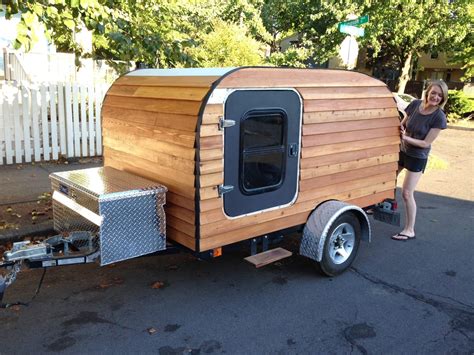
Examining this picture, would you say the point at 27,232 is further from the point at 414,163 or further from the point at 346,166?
the point at 414,163

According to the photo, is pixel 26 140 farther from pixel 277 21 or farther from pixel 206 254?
pixel 277 21

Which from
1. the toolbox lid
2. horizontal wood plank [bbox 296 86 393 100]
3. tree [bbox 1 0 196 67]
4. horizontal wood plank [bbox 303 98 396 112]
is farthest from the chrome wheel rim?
tree [bbox 1 0 196 67]

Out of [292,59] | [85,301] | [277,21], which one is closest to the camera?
[85,301]

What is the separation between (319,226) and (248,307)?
3.25 feet

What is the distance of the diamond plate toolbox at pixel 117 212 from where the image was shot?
3.42 meters

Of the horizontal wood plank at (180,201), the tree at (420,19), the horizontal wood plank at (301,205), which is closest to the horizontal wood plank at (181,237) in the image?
the horizontal wood plank at (301,205)

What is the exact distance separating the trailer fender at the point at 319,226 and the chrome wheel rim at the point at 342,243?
0.64 feet

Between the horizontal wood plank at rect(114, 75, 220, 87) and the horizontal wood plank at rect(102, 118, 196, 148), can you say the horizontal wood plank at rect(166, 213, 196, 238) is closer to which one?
the horizontal wood plank at rect(102, 118, 196, 148)

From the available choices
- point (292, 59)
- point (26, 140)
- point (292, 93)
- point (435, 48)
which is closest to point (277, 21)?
point (292, 59)

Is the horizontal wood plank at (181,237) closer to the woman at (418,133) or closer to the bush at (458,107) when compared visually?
the woman at (418,133)

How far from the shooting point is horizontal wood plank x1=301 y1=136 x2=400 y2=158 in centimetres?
430

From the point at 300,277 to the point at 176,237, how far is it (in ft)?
4.87

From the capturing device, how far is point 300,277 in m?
4.59

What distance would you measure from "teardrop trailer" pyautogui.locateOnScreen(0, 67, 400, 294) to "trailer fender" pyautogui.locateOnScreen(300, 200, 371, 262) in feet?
0.04
